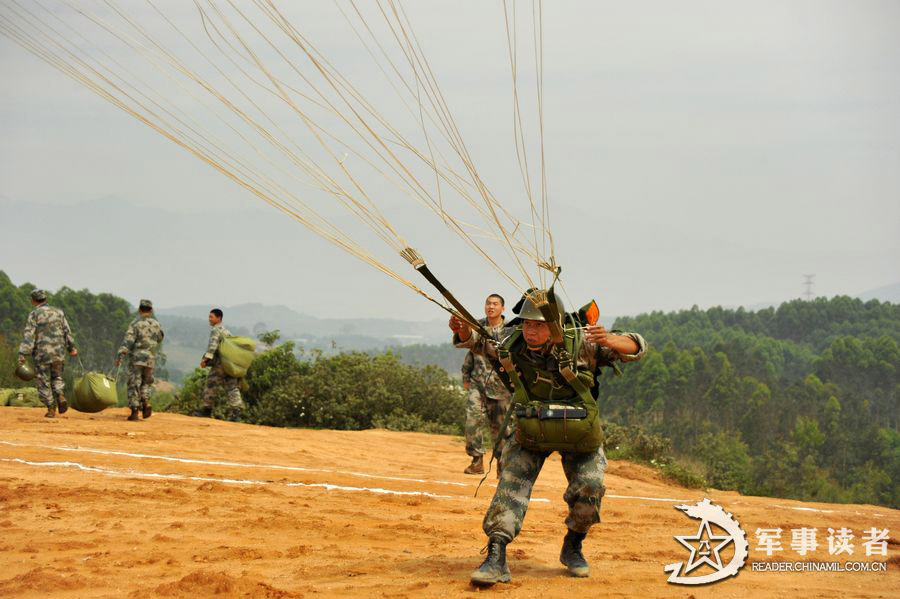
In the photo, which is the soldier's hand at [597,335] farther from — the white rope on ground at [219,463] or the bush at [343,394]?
the bush at [343,394]

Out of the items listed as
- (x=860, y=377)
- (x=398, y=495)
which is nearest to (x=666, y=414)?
(x=860, y=377)

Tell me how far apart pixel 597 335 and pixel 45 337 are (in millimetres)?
13509

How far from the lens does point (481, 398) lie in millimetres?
13297

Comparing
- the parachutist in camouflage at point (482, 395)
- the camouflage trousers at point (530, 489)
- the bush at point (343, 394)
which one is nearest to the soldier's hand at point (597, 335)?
the camouflage trousers at point (530, 489)

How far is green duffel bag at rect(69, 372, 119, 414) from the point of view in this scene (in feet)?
60.6

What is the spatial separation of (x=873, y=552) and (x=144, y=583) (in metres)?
7.04

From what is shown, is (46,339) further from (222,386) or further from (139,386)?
(222,386)

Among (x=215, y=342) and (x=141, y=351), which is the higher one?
(x=215, y=342)

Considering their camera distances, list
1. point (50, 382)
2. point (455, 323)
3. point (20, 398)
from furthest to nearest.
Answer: point (20, 398)
point (50, 382)
point (455, 323)

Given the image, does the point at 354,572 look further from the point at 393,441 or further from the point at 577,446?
the point at 393,441

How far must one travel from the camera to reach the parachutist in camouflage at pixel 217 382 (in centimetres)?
2019

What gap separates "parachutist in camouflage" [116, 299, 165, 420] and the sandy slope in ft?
8.04

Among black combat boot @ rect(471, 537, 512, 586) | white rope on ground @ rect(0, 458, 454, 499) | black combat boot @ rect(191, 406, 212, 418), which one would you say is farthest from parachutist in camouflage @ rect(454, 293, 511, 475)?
→ black combat boot @ rect(191, 406, 212, 418)

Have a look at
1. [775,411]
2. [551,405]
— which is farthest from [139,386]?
[775,411]
